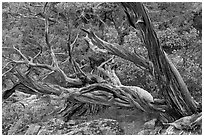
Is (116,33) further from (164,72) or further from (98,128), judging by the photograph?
(164,72)

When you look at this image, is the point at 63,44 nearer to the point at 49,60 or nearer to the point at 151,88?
the point at 49,60

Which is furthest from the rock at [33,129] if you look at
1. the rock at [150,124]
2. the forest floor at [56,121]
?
the rock at [150,124]

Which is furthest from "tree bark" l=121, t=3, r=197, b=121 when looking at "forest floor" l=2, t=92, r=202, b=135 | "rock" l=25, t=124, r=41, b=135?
"rock" l=25, t=124, r=41, b=135

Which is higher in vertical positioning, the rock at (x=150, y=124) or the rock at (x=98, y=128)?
the rock at (x=150, y=124)

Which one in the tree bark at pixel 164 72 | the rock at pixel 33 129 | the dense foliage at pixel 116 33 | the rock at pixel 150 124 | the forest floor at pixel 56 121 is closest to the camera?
the tree bark at pixel 164 72

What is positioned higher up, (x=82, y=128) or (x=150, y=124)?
(x=150, y=124)

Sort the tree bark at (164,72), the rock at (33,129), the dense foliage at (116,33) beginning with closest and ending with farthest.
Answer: the tree bark at (164,72) < the dense foliage at (116,33) < the rock at (33,129)

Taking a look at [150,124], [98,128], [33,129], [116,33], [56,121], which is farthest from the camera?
[116,33]

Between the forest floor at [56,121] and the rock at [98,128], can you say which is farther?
the forest floor at [56,121]

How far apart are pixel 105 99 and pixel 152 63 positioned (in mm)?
1635

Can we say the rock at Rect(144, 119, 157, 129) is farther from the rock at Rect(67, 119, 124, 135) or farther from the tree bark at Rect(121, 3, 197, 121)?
the rock at Rect(67, 119, 124, 135)

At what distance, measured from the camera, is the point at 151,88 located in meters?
8.93

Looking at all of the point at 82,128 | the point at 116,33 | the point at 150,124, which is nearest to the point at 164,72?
the point at 150,124

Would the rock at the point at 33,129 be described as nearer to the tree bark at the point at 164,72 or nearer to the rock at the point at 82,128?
the rock at the point at 82,128
